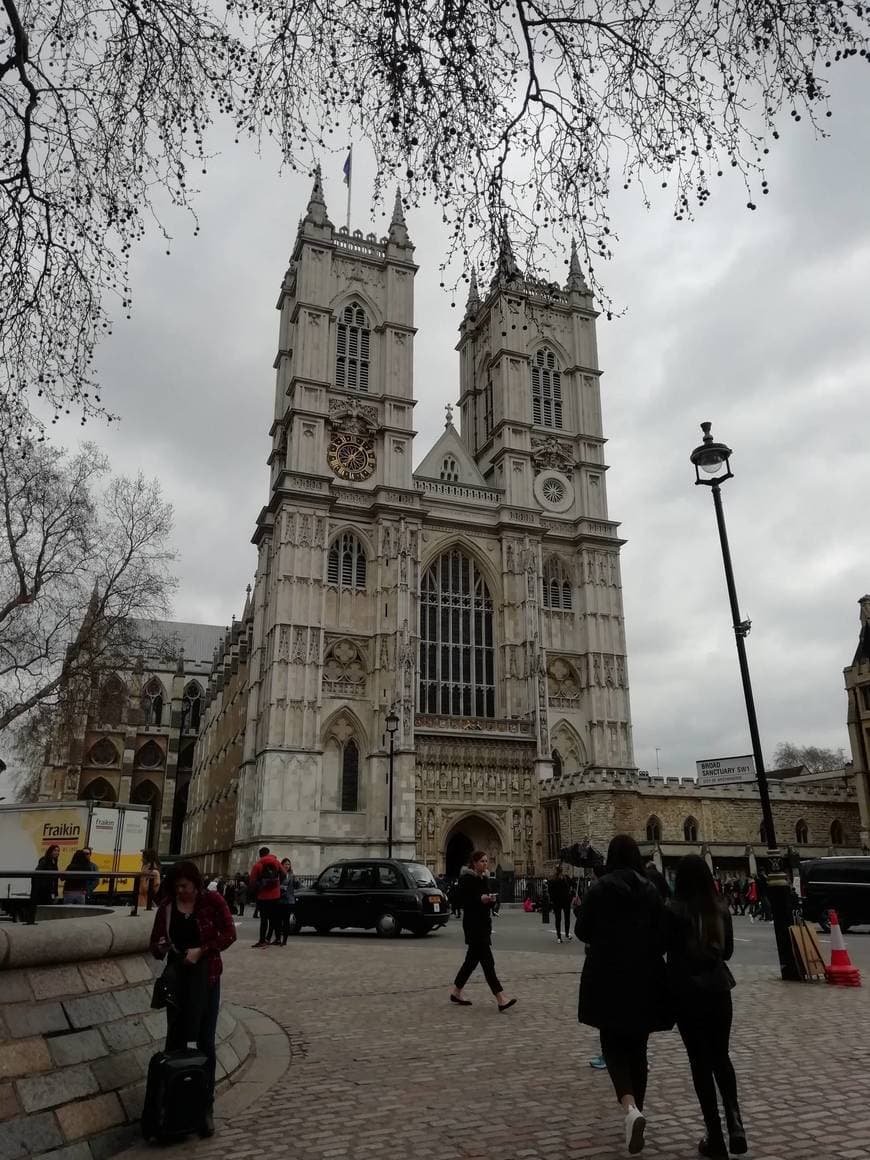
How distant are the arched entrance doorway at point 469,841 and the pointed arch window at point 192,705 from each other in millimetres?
35936

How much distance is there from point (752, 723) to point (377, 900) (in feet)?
30.8

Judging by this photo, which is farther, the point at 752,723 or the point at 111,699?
the point at 111,699

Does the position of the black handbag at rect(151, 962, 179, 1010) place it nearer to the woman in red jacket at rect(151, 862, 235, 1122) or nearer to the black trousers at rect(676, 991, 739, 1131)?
the woman in red jacket at rect(151, 862, 235, 1122)

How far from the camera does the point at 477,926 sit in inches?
332

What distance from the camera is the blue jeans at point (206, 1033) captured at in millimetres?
4781

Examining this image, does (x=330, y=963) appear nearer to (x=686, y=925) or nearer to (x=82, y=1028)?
(x=82, y=1028)

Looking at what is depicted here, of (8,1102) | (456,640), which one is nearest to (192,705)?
(456,640)

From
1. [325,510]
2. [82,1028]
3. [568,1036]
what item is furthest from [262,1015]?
[325,510]

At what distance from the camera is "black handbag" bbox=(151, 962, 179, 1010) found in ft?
15.5

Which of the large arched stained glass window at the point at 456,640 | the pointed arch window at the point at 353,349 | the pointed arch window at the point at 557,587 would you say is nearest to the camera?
the large arched stained glass window at the point at 456,640

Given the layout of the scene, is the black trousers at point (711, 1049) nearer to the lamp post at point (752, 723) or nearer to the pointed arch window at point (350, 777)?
the lamp post at point (752, 723)

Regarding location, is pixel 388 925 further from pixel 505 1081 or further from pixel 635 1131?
pixel 635 1131

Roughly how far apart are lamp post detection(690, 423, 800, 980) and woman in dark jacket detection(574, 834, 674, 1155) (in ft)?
21.3

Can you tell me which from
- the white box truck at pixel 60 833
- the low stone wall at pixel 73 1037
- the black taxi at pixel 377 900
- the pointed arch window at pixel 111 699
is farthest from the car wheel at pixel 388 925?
the low stone wall at pixel 73 1037
